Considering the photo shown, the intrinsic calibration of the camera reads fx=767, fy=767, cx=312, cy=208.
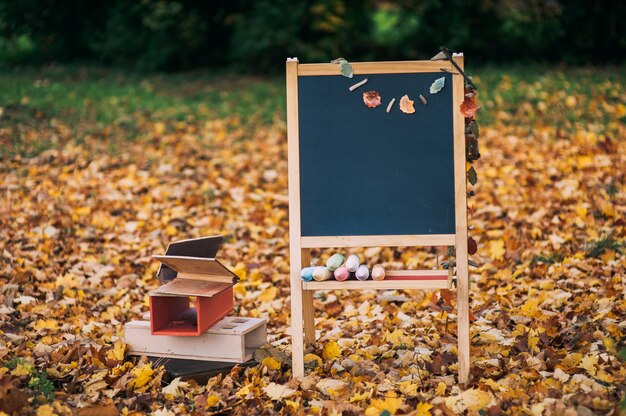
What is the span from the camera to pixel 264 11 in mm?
13891

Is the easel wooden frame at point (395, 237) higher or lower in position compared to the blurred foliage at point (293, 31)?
lower

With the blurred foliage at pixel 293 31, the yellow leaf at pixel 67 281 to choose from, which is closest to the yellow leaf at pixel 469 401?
the yellow leaf at pixel 67 281

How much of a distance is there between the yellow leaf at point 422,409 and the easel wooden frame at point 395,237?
416 mm

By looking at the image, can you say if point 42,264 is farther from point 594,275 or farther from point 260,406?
point 594,275

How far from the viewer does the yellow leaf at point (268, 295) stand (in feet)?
17.4

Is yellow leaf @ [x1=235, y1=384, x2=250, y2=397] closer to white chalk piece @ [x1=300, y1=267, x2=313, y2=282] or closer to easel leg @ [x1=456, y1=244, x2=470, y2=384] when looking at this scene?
white chalk piece @ [x1=300, y1=267, x2=313, y2=282]

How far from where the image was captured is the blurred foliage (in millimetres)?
13234

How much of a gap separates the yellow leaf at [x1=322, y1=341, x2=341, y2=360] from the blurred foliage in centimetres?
998

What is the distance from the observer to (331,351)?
4.08 metres

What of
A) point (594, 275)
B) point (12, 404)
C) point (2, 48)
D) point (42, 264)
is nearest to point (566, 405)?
point (594, 275)

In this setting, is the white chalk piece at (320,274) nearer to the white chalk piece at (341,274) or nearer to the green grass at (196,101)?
the white chalk piece at (341,274)

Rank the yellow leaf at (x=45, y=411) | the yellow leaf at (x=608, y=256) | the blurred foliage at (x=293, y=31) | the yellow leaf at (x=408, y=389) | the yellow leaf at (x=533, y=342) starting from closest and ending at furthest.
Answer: the yellow leaf at (x=45, y=411), the yellow leaf at (x=408, y=389), the yellow leaf at (x=533, y=342), the yellow leaf at (x=608, y=256), the blurred foliage at (x=293, y=31)

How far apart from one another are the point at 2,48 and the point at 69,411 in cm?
1383

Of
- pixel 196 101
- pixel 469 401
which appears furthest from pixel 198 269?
pixel 196 101
